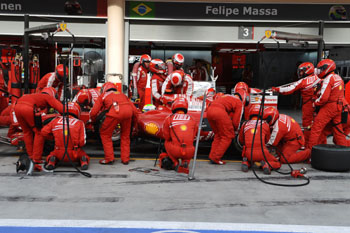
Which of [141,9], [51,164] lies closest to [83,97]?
[51,164]

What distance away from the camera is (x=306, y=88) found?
759 centimetres

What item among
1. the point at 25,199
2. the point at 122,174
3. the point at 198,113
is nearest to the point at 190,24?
the point at 198,113

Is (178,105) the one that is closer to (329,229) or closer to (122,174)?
(122,174)

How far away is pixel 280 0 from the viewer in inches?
486

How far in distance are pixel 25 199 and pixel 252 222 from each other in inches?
109

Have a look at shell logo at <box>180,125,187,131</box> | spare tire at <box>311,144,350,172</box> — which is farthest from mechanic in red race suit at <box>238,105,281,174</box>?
shell logo at <box>180,125,187,131</box>

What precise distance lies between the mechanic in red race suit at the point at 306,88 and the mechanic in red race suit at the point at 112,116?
2.99m

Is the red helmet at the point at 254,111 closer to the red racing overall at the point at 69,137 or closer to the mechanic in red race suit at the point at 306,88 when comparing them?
the mechanic in red race suit at the point at 306,88

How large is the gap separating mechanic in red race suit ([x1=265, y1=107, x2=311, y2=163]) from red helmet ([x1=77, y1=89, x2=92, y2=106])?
10.8 feet

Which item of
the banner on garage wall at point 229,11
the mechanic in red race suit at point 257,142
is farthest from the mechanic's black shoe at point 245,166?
the banner on garage wall at point 229,11

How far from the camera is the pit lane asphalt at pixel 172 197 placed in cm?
419

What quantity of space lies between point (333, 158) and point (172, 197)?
9.97 ft

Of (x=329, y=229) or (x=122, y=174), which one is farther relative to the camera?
(x=122, y=174)

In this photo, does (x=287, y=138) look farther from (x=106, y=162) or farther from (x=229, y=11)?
(x=229, y=11)
